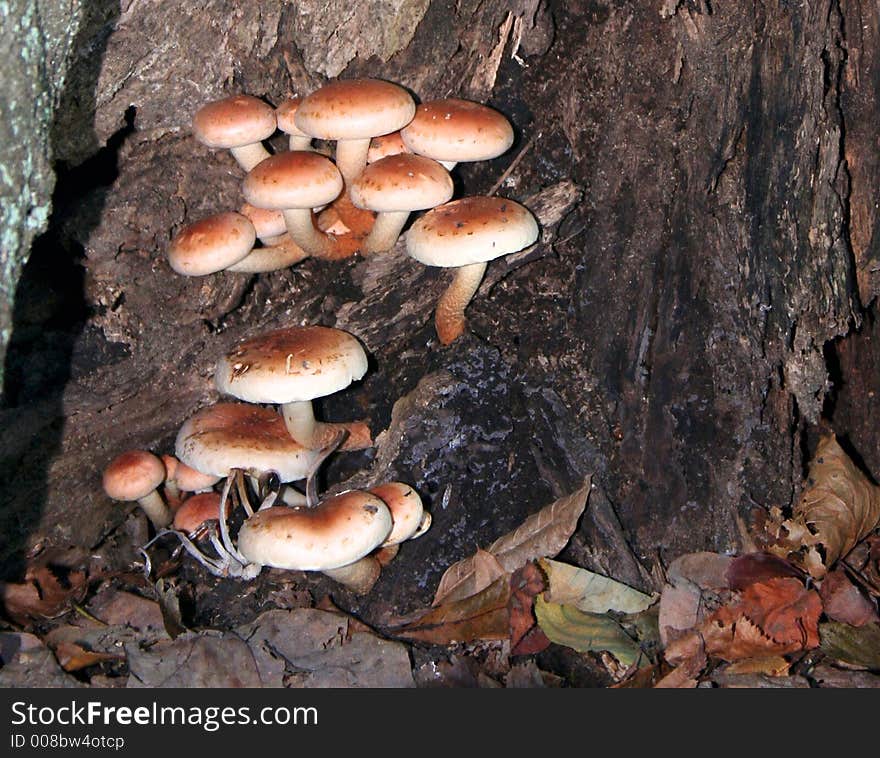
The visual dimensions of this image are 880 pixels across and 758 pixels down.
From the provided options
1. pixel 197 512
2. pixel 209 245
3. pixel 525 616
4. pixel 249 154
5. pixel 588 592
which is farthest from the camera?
pixel 197 512

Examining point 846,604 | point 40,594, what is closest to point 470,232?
point 846,604

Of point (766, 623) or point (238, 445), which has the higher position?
point (238, 445)

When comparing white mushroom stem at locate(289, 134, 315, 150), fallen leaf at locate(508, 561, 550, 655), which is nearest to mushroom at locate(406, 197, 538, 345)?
white mushroom stem at locate(289, 134, 315, 150)

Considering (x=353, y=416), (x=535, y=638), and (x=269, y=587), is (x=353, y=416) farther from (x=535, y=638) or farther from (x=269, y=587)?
(x=535, y=638)

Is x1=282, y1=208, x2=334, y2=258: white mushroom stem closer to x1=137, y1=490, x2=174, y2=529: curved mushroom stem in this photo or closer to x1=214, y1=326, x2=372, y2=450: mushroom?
x1=214, y1=326, x2=372, y2=450: mushroom

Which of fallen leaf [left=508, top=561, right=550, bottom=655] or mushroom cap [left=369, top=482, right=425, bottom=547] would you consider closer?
mushroom cap [left=369, top=482, right=425, bottom=547]

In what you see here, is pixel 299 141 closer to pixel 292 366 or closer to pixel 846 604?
pixel 292 366
